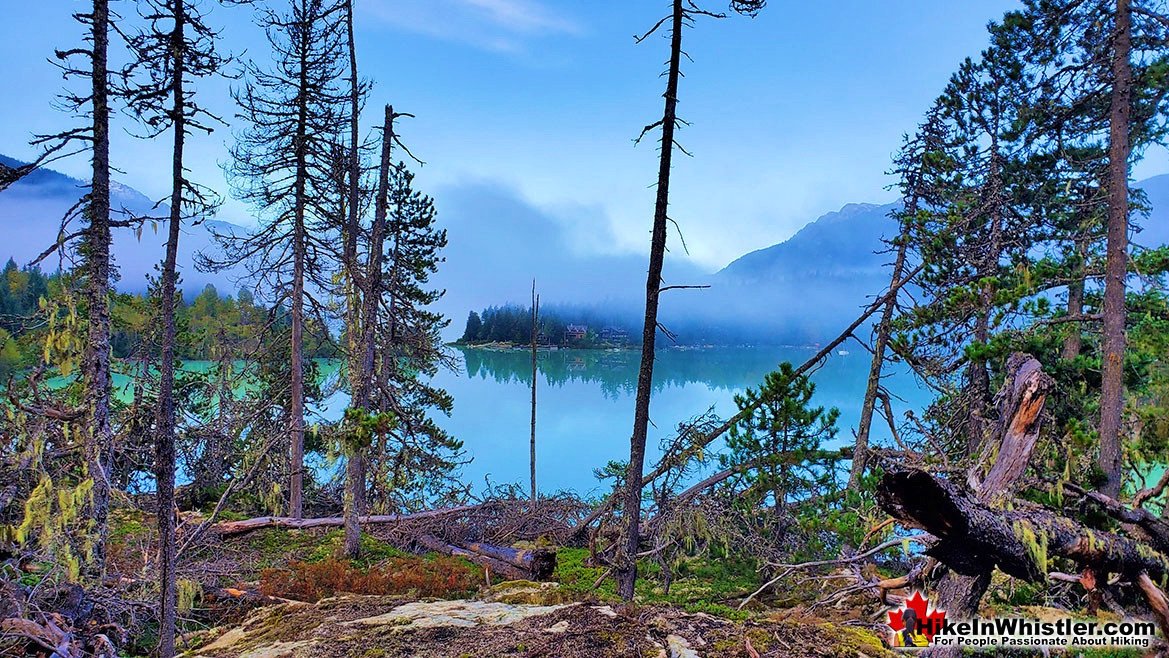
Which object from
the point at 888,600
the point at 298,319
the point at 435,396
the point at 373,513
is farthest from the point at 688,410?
the point at 888,600

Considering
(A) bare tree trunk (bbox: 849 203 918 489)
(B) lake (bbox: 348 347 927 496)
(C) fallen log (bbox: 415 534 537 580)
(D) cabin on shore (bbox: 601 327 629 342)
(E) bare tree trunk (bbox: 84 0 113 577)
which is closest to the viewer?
(E) bare tree trunk (bbox: 84 0 113 577)

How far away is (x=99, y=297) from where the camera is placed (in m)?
6.93

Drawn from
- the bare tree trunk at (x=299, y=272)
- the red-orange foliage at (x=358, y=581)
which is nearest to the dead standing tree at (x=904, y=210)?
the red-orange foliage at (x=358, y=581)

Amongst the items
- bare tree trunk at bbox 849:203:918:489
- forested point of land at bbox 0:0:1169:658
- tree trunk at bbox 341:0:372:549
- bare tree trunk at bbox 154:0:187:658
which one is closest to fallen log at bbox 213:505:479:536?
→ forested point of land at bbox 0:0:1169:658

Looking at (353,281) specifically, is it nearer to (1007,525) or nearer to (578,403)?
(1007,525)

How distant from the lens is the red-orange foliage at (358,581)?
7.84 meters

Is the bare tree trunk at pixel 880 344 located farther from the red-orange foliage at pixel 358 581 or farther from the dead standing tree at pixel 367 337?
the dead standing tree at pixel 367 337

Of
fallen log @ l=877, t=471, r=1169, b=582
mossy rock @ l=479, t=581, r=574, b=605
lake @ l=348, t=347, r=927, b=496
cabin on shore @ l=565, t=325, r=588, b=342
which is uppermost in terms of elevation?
cabin on shore @ l=565, t=325, r=588, b=342

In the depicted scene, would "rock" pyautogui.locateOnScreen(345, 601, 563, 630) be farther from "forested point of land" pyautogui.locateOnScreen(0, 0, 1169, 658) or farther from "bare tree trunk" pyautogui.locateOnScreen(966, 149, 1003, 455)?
"bare tree trunk" pyautogui.locateOnScreen(966, 149, 1003, 455)

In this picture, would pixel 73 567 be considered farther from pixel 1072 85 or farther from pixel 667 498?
pixel 1072 85

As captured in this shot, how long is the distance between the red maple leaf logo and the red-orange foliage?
6.07 meters
